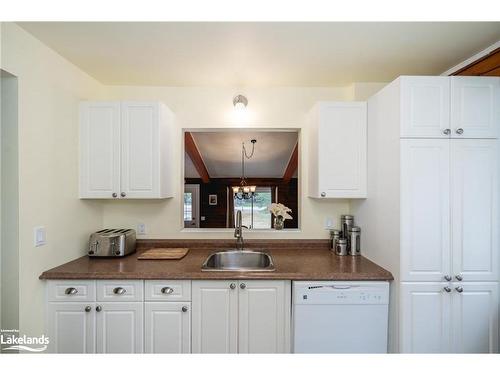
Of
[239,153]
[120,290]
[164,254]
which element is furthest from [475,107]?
[239,153]

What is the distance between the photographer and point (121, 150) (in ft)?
6.77

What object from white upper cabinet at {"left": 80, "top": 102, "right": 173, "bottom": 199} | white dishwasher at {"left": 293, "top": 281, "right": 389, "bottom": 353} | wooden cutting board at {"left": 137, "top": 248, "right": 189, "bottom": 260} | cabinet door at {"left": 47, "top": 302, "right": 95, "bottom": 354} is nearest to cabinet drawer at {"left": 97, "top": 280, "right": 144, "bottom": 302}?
cabinet door at {"left": 47, "top": 302, "right": 95, "bottom": 354}

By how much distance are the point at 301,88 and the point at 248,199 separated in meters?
4.51

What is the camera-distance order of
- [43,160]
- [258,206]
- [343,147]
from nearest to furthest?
[43,160], [343,147], [258,206]

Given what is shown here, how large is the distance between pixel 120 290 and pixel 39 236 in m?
0.61

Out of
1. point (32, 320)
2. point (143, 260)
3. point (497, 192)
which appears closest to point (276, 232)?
point (143, 260)

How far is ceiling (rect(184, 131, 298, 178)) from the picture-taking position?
4.66 m

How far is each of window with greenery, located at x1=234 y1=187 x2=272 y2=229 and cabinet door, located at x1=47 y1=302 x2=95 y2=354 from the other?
514cm

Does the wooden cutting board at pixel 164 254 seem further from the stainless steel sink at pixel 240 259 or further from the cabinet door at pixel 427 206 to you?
the cabinet door at pixel 427 206

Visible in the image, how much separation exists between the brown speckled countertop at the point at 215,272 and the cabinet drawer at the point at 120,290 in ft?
0.15

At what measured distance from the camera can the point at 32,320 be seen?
65.4 inches

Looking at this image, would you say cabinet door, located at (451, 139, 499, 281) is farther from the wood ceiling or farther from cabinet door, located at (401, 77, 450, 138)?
the wood ceiling

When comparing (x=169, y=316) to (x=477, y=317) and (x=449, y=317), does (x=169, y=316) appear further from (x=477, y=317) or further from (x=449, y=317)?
(x=477, y=317)

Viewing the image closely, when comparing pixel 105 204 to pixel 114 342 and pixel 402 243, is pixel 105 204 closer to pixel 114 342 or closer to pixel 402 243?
pixel 114 342
